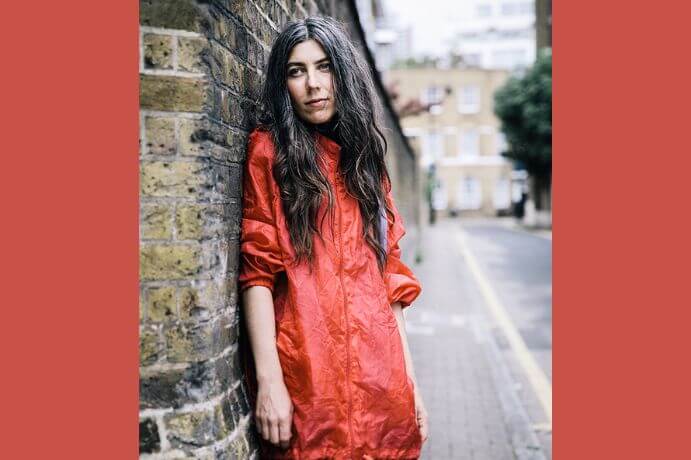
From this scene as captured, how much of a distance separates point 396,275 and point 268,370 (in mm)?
628

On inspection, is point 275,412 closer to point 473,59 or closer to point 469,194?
point 469,194

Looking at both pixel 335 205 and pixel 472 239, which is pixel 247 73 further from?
pixel 472 239

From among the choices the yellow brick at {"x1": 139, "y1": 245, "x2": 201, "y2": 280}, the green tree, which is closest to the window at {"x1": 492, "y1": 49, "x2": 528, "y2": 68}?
the green tree

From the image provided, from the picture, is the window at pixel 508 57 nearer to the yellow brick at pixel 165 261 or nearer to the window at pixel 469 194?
the window at pixel 469 194

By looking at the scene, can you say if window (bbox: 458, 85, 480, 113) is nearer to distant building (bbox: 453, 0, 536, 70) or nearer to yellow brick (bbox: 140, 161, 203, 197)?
distant building (bbox: 453, 0, 536, 70)

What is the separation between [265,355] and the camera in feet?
7.15

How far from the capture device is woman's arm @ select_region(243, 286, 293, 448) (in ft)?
7.13

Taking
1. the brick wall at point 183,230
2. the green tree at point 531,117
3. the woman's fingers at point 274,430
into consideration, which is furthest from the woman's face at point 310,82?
the green tree at point 531,117

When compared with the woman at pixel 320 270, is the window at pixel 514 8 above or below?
above

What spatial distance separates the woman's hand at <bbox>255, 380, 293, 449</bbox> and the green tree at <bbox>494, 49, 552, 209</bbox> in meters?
32.4

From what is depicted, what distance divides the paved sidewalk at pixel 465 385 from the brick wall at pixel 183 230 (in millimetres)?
2777

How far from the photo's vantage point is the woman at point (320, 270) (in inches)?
86.3

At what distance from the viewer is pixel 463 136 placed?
5034 cm

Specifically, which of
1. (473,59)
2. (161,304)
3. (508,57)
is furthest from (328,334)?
(508,57)
